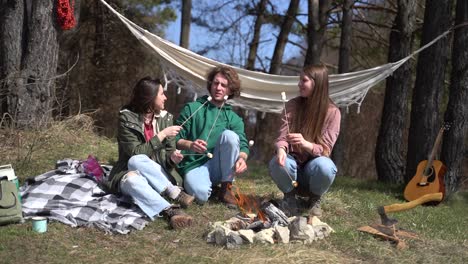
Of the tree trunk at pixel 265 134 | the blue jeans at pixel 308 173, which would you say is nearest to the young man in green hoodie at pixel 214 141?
the blue jeans at pixel 308 173

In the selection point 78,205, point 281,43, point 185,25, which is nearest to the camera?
point 78,205

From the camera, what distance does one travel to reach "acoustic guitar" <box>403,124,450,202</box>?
12.9 feet

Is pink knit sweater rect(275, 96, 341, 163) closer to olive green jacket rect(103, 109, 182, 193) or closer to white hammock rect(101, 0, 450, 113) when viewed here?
olive green jacket rect(103, 109, 182, 193)

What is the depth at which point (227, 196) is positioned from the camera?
10.3ft

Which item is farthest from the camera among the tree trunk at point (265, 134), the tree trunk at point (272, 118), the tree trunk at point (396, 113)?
the tree trunk at point (265, 134)

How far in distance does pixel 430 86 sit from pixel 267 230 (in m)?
2.54

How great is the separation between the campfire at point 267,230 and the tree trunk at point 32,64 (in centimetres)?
247

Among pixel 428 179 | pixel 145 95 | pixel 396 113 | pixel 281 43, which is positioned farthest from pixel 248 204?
pixel 281 43

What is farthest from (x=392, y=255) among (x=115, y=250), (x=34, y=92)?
(x=34, y=92)

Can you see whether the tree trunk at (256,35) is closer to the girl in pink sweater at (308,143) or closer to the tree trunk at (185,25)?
the tree trunk at (185,25)

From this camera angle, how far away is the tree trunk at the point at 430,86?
4375 millimetres

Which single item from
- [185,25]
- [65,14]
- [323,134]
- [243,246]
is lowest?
[243,246]

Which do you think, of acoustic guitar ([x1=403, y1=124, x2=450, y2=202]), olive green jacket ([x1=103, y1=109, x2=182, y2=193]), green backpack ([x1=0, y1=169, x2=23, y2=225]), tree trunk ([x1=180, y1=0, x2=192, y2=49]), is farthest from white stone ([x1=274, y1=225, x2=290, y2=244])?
tree trunk ([x1=180, y1=0, x2=192, y2=49])

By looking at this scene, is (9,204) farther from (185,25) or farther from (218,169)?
(185,25)
